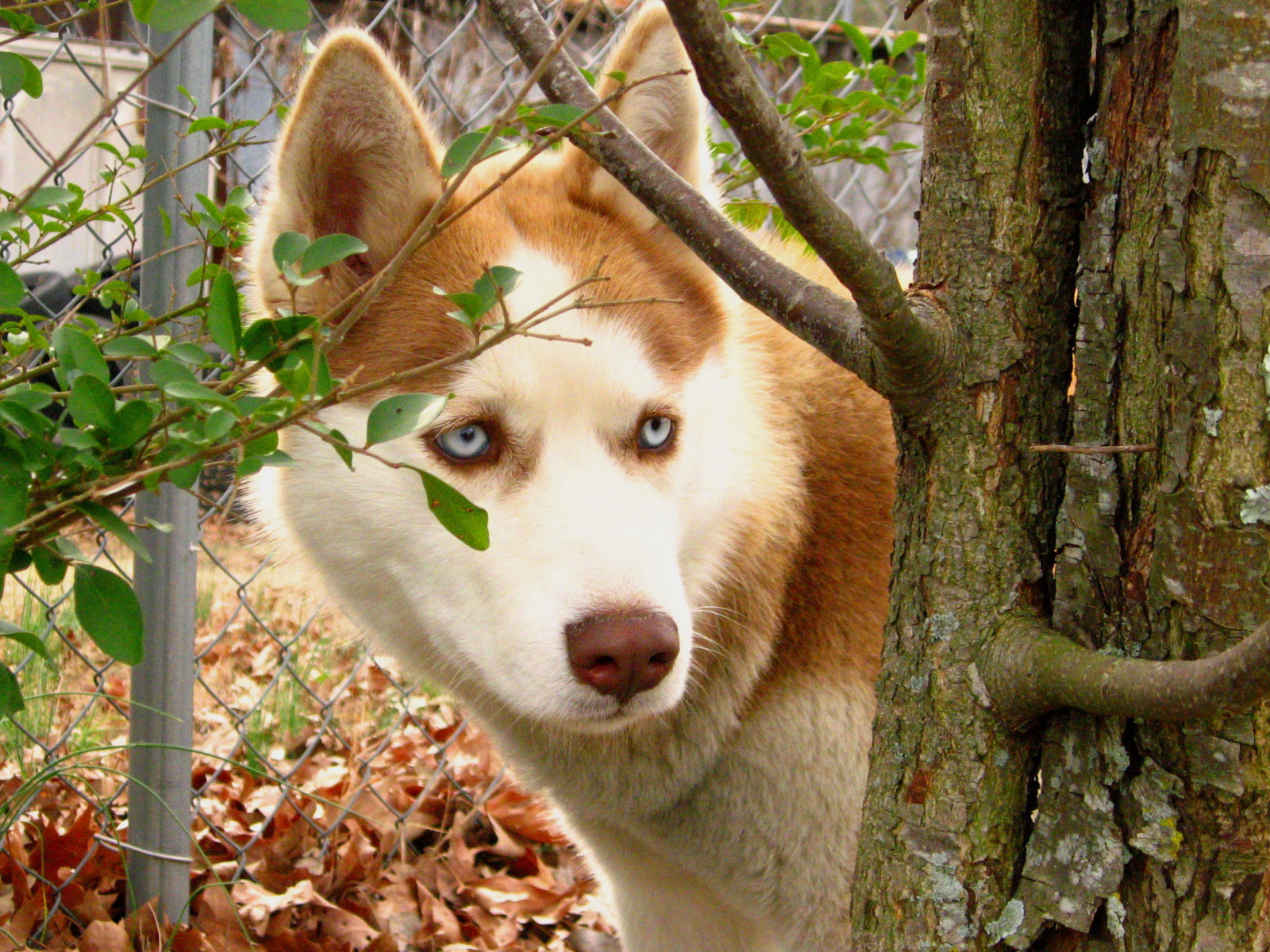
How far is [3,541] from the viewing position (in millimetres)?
1096

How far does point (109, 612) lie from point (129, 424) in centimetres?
22

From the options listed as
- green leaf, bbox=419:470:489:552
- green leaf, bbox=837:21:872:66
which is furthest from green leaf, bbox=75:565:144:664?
green leaf, bbox=837:21:872:66

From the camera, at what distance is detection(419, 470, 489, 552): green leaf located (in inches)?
45.4

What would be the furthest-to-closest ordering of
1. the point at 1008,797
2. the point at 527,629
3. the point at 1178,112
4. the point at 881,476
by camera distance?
the point at 881,476, the point at 527,629, the point at 1008,797, the point at 1178,112

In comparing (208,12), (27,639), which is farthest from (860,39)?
(27,639)

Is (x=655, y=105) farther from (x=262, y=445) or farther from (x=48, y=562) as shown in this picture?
(x=48, y=562)

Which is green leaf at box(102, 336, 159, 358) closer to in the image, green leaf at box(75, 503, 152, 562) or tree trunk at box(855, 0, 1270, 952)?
green leaf at box(75, 503, 152, 562)

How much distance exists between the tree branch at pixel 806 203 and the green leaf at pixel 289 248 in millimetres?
536

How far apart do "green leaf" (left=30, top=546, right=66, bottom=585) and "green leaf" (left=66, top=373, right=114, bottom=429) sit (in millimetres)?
177

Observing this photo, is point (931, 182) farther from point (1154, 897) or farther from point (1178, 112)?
point (1154, 897)

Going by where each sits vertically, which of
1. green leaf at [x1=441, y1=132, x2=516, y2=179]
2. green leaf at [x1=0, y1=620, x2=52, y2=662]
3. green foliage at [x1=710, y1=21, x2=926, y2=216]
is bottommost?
green leaf at [x1=0, y1=620, x2=52, y2=662]

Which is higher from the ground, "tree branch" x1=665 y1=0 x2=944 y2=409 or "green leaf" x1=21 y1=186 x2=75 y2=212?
"green leaf" x1=21 y1=186 x2=75 y2=212

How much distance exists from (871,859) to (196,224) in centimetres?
138

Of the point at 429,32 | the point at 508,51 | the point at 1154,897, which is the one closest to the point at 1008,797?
the point at 1154,897
